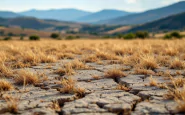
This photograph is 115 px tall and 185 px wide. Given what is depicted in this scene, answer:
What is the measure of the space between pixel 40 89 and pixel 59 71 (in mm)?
1577

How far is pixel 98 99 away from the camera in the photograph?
171 inches

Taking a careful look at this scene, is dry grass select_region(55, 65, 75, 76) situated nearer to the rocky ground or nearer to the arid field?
→ the arid field

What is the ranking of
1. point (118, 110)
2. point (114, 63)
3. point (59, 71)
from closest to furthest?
point (118, 110), point (59, 71), point (114, 63)

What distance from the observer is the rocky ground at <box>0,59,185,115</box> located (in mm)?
3812

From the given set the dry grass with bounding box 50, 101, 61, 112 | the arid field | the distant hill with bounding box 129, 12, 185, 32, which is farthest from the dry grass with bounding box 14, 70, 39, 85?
the distant hill with bounding box 129, 12, 185, 32

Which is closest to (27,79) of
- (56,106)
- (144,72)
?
(56,106)

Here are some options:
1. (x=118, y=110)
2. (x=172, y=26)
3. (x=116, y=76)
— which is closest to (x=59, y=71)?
(x=116, y=76)

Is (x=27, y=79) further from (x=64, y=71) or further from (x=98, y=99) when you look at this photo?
(x=98, y=99)

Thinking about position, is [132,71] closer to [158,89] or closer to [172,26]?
[158,89]

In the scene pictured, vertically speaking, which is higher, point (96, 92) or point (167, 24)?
point (167, 24)

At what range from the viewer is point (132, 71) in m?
6.79

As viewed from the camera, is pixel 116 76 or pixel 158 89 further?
pixel 116 76

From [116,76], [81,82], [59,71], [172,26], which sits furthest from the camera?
[172,26]

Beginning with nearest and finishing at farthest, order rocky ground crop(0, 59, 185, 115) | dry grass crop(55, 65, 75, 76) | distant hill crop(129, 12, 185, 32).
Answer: rocky ground crop(0, 59, 185, 115) → dry grass crop(55, 65, 75, 76) → distant hill crop(129, 12, 185, 32)
